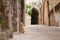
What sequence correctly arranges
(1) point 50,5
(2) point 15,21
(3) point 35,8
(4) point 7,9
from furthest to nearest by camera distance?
(3) point 35,8 → (1) point 50,5 → (2) point 15,21 → (4) point 7,9

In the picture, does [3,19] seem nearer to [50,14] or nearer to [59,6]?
[59,6]

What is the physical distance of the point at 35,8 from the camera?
36250 mm

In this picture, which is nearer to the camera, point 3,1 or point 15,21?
point 3,1

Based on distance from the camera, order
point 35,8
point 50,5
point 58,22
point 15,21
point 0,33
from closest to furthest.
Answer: point 0,33 < point 15,21 < point 58,22 < point 50,5 < point 35,8

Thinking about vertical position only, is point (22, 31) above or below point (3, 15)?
below

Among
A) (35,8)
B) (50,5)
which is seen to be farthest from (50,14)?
(35,8)

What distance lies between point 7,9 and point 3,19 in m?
0.41

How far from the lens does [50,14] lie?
822 inches

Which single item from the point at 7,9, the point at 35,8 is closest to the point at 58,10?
the point at 7,9

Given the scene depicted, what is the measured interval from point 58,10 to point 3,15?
14.3 metres

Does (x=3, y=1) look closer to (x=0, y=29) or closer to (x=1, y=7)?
(x=1, y=7)

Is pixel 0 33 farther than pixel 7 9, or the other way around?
pixel 7 9

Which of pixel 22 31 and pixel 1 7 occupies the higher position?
pixel 1 7

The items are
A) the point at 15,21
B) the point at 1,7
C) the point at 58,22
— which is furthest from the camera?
the point at 58,22
